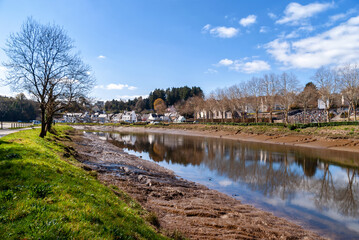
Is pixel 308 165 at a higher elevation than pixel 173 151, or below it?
below

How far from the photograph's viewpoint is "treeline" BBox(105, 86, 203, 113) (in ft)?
522

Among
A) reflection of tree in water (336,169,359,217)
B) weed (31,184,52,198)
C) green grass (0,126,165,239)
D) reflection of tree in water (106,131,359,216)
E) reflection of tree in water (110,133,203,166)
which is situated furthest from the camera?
reflection of tree in water (110,133,203,166)

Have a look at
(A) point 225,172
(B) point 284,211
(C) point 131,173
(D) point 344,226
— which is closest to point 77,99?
(C) point 131,173

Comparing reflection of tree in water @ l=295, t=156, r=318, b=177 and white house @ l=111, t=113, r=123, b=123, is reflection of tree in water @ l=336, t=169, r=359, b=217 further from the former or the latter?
white house @ l=111, t=113, r=123, b=123

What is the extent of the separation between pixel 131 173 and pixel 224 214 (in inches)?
325

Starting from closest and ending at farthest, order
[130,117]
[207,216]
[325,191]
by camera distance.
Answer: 1. [207,216]
2. [325,191]
3. [130,117]

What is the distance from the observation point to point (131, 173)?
1545 cm

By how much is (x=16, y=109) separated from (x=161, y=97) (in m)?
100

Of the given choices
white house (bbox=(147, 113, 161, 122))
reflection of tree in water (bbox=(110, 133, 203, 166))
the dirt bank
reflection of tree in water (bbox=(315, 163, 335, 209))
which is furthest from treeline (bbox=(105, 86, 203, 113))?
the dirt bank

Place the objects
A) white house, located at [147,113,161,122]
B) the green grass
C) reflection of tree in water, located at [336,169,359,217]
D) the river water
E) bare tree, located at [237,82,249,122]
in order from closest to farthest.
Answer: the green grass, the river water, reflection of tree in water, located at [336,169,359,217], bare tree, located at [237,82,249,122], white house, located at [147,113,161,122]

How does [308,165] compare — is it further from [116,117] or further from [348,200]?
[116,117]

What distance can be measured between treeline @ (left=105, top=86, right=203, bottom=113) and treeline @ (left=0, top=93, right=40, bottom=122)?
7441 centimetres

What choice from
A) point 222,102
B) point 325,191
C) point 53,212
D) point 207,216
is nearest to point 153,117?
point 222,102

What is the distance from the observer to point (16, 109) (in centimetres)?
10475
